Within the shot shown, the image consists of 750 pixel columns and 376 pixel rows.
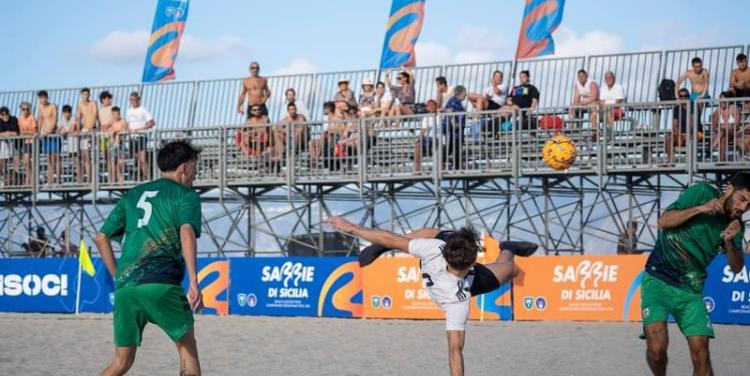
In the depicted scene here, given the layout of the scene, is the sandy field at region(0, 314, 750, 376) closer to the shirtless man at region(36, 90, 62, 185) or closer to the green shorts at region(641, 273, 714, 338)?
the green shorts at region(641, 273, 714, 338)

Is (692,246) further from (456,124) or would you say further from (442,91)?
(442,91)

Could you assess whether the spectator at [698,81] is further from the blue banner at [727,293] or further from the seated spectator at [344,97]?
the seated spectator at [344,97]

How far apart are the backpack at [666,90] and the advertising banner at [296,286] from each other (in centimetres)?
572

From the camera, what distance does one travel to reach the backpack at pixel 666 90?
67.4ft

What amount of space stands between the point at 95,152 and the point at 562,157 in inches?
373

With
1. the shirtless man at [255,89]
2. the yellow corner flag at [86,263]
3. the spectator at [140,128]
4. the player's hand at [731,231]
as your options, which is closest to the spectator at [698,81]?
the shirtless man at [255,89]

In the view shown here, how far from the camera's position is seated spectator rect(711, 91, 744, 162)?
776 inches

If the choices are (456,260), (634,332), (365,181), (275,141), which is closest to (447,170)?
(365,181)

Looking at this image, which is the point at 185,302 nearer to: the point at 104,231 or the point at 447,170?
the point at 104,231

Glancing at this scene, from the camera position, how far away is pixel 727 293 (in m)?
17.6

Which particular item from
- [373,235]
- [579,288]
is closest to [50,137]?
[579,288]

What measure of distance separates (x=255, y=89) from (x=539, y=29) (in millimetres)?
5225

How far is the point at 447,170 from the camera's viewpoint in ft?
71.5

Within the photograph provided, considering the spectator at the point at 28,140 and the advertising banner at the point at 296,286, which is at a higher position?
the spectator at the point at 28,140
